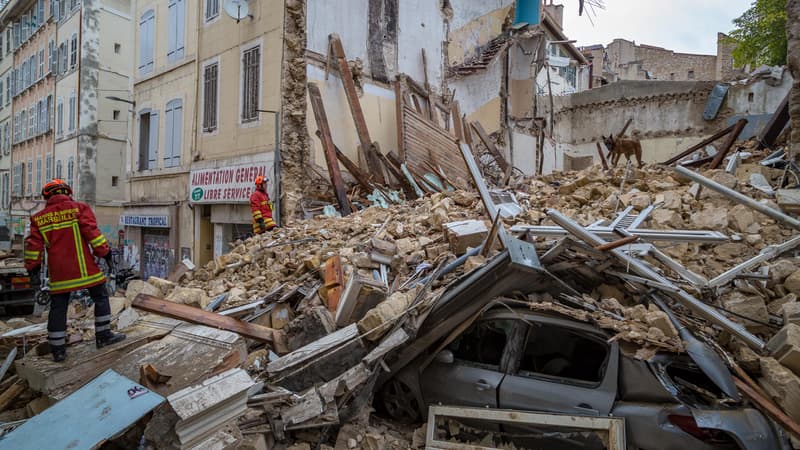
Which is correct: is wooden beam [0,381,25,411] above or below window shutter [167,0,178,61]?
below

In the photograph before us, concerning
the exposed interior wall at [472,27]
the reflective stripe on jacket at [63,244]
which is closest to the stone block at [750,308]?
the reflective stripe on jacket at [63,244]

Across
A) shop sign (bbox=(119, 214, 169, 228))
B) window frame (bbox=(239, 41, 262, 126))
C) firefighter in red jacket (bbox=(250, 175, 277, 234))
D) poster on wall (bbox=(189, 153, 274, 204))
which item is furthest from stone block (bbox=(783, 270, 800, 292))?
shop sign (bbox=(119, 214, 169, 228))

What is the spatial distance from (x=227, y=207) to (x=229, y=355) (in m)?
8.85

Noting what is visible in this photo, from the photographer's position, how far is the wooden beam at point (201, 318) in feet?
14.8

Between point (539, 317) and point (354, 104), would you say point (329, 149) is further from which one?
point (539, 317)

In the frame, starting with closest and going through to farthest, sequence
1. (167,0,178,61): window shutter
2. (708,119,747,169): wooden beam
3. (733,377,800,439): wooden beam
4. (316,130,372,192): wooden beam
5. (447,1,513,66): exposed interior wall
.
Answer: (733,377,800,439): wooden beam
(708,119,747,169): wooden beam
(316,130,372,192): wooden beam
(167,0,178,61): window shutter
(447,1,513,66): exposed interior wall

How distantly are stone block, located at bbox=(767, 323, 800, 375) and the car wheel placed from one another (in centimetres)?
258

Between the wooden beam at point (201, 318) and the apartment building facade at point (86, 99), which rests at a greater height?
the apartment building facade at point (86, 99)

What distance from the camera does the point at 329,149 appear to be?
10766 mm

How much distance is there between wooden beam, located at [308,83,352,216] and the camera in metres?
10.4

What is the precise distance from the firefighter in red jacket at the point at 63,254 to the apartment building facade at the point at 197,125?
6347 millimetres

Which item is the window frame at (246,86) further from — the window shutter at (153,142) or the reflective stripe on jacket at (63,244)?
the reflective stripe on jacket at (63,244)

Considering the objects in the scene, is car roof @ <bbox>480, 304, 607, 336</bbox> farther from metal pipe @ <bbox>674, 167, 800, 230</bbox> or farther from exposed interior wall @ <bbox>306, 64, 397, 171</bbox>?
exposed interior wall @ <bbox>306, 64, 397, 171</bbox>

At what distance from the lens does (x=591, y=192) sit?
6.70 m
